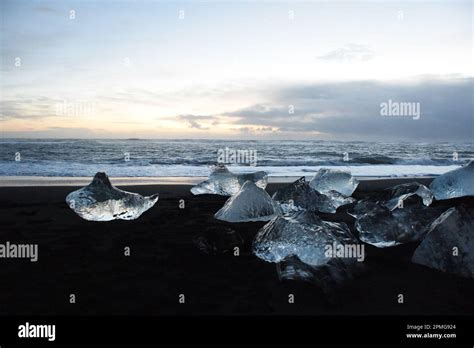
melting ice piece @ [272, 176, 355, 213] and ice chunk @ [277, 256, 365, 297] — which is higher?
melting ice piece @ [272, 176, 355, 213]

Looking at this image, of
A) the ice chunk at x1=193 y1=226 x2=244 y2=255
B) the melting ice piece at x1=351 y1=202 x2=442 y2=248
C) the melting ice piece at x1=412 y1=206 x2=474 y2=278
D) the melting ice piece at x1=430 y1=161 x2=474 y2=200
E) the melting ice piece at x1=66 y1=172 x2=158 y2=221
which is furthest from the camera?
the melting ice piece at x1=430 y1=161 x2=474 y2=200

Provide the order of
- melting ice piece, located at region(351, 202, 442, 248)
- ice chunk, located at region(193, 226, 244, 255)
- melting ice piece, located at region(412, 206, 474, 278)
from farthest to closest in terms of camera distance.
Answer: melting ice piece, located at region(351, 202, 442, 248), ice chunk, located at region(193, 226, 244, 255), melting ice piece, located at region(412, 206, 474, 278)

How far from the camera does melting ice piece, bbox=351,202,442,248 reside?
427cm

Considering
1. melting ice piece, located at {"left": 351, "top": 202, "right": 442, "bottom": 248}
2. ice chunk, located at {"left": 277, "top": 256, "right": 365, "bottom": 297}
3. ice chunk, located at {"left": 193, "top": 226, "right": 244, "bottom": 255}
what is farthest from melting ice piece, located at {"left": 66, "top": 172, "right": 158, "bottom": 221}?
melting ice piece, located at {"left": 351, "top": 202, "right": 442, "bottom": 248}

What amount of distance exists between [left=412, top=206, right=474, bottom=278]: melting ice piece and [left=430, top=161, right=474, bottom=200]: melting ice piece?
3536 mm

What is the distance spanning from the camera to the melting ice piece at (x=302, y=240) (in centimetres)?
356

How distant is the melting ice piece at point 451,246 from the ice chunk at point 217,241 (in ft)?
5.97

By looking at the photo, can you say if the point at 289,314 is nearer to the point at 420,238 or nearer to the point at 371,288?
the point at 371,288

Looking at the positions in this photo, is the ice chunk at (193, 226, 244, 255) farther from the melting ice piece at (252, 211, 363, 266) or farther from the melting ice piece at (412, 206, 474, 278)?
the melting ice piece at (412, 206, 474, 278)

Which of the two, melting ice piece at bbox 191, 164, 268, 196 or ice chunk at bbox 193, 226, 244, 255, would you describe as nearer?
ice chunk at bbox 193, 226, 244, 255

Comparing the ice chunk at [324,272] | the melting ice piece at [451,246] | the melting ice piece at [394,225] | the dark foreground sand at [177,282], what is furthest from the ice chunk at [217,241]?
the melting ice piece at [451,246]

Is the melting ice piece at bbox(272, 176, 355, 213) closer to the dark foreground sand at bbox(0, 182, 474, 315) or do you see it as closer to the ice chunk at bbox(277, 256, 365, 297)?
the dark foreground sand at bbox(0, 182, 474, 315)

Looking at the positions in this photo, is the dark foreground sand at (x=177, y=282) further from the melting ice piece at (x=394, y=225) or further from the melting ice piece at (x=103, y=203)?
the melting ice piece at (x=103, y=203)

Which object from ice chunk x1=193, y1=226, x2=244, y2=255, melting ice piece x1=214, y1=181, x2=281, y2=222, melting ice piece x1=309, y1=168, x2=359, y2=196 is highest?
melting ice piece x1=309, y1=168, x2=359, y2=196
